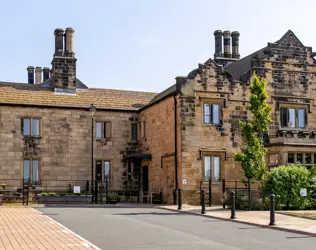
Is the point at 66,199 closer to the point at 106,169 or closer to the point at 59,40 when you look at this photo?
the point at 106,169

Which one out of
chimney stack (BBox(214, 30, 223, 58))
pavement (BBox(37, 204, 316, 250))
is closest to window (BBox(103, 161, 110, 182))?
chimney stack (BBox(214, 30, 223, 58))

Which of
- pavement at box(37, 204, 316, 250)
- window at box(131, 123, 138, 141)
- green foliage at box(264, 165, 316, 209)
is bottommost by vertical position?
pavement at box(37, 204, 316, 250)

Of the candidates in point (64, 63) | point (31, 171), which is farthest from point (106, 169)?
point (64, 63)

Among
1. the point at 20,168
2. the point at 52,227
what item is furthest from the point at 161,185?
the point at 52,227

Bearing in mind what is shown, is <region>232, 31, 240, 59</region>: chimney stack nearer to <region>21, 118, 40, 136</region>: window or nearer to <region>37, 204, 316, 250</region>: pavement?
<region>21, 118, 40, 136</region>: window

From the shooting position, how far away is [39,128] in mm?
33781

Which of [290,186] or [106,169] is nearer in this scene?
[290,186]

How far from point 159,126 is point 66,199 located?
276 inches

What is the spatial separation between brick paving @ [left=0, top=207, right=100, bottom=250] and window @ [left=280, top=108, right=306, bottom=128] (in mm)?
18201

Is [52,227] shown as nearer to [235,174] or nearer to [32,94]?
[235,174]

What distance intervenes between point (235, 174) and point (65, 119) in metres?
11.1

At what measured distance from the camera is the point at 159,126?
108 feet

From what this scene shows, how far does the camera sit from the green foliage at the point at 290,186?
25234 mm

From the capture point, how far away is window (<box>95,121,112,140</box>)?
1387 inches
